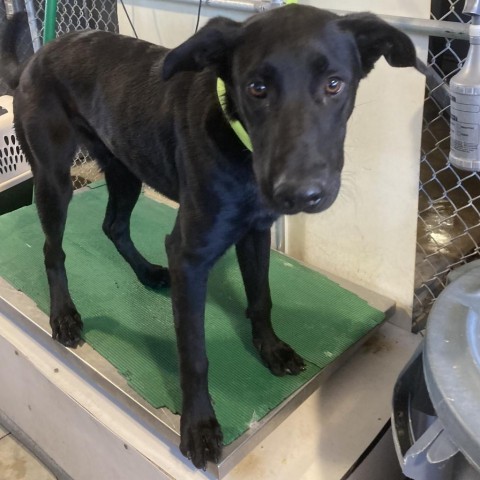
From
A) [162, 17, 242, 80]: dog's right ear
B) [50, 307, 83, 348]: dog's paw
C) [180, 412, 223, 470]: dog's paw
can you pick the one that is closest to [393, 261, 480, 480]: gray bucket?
[180, 412, 223, 470]: dog's paw

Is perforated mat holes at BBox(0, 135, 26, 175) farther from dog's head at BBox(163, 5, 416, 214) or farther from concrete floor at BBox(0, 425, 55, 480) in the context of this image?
dog's head at BBox(163, 5, 416, 214)

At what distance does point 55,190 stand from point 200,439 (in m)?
0.69

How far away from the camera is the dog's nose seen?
2.74ft

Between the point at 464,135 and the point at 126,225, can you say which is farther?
the point at 126,225

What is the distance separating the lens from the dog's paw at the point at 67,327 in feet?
4.80

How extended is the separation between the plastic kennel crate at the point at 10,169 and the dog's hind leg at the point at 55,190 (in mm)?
859

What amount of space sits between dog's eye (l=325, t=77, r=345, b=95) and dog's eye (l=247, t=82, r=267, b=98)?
96mm

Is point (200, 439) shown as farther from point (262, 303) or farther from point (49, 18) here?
point (49, 18)

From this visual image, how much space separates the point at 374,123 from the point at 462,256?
41 cm

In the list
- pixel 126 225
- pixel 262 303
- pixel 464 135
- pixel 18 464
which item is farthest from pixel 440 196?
pixel 18 464

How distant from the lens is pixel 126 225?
1683mm

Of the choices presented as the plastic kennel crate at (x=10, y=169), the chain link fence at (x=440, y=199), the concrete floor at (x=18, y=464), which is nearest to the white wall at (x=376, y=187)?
the chain link fence at (x=440, y=199)

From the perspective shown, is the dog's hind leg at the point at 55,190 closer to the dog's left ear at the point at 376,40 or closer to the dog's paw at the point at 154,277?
the dog's paw at the point at 154,277

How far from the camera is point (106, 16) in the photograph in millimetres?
2199
